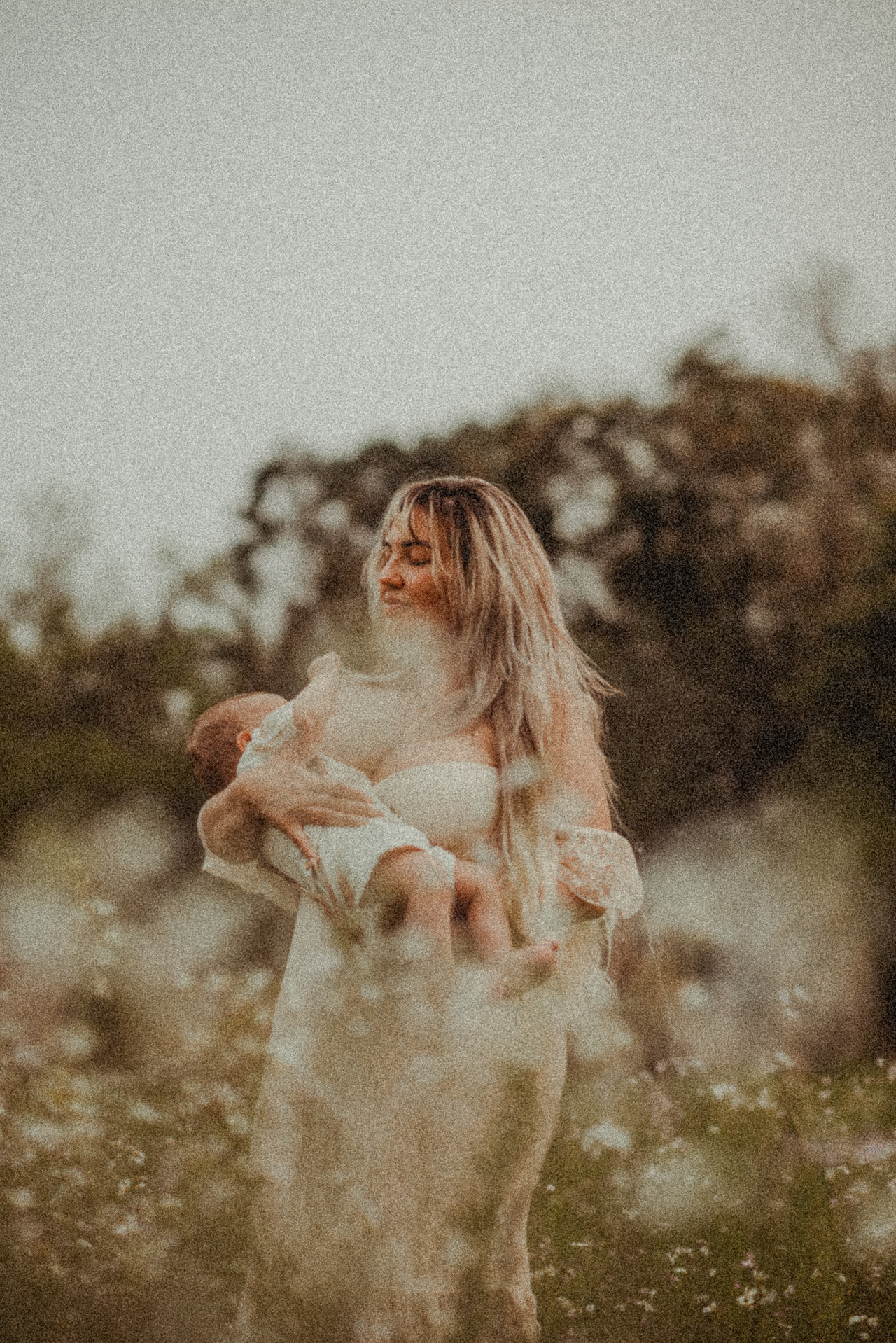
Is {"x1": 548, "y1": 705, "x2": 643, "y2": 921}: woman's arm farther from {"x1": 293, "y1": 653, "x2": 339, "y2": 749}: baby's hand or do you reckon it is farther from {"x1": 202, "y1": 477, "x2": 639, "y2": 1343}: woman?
{"x1": 293, "y1": 653, "x2": 339, "y2": 749}: baby's hand

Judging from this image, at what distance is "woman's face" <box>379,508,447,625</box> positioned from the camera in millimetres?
2213

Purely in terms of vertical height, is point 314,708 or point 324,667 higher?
point 324,667

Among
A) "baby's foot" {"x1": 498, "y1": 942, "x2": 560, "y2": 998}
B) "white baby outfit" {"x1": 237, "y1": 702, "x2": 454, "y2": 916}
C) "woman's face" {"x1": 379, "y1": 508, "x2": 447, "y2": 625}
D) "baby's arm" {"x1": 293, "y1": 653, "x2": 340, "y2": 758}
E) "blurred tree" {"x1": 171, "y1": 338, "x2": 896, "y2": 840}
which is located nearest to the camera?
"baby's foot" {"x1": 498, "y1": 942, "x2": 560, "y2": 998}

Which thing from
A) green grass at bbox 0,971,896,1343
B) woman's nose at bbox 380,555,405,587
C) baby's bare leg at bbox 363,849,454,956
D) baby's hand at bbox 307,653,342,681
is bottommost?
green grass at bbox 0,971,896,1343

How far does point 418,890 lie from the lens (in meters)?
1.78

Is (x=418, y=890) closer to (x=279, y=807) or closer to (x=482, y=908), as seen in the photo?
(x=482, y=908)

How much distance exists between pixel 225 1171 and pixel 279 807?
97 centimetres

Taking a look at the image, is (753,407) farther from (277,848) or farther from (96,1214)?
(96,1214)

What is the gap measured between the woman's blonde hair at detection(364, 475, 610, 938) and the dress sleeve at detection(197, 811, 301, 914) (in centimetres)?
41

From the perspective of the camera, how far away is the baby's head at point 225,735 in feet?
7.04

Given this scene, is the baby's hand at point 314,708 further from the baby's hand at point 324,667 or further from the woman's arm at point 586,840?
the woman's arm at point 586,840

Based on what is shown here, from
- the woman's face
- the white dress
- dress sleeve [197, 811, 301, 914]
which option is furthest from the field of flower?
the woman's face

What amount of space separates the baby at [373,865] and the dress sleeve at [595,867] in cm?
17

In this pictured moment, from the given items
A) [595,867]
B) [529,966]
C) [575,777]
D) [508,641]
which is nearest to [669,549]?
[508,641]
